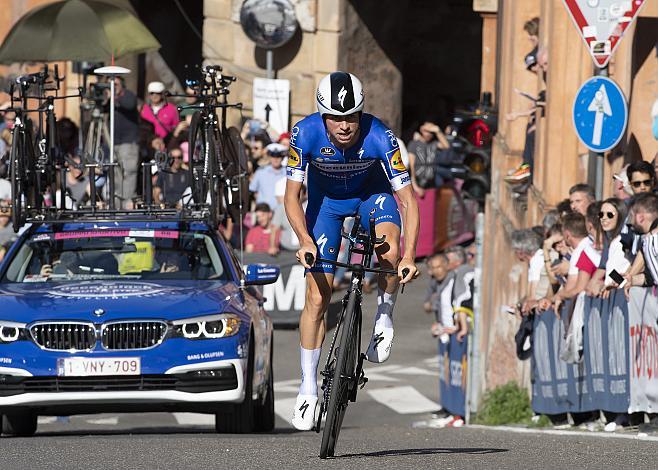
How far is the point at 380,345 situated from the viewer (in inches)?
474

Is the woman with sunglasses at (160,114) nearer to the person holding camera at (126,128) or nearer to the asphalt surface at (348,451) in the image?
the person holding camera at (126,128)

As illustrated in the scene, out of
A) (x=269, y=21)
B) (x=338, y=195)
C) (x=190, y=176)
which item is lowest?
(x=338, y=195)

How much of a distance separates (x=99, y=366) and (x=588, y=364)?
4.13 meters

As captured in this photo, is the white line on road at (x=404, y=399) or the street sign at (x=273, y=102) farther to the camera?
the street sign at (x=273, y=102)

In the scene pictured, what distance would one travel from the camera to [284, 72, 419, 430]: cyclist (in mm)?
11547

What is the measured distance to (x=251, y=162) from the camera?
27.7 meters

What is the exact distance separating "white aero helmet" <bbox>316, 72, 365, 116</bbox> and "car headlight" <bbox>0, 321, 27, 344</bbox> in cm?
382

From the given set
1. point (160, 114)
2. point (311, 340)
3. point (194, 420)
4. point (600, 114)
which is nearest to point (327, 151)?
point (311, 340)

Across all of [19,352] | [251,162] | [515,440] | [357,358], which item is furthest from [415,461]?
[251,162]

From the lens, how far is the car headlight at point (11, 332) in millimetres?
14320

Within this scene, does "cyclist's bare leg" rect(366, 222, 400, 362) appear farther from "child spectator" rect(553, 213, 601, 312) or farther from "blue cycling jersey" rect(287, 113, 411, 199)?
"child spectator" rect(553, 213, 601, 312)

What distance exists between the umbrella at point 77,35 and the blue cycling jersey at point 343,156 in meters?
12.3

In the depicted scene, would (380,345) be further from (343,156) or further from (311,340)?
(343,156)

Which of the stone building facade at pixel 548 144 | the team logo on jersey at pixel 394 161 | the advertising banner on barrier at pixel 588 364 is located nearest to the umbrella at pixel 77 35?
the stone building facade at pixel 548 144
